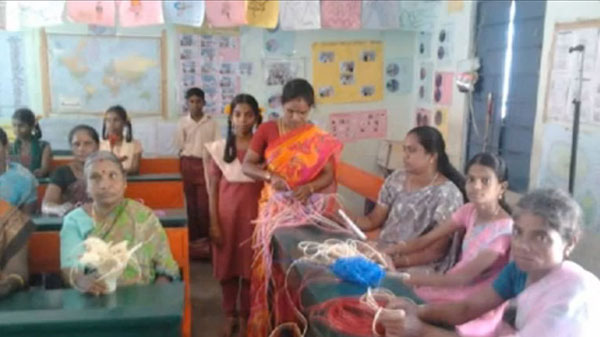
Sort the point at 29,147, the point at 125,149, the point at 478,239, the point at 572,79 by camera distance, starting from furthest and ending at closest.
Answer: the point at 125,149 → the point at 29,147 → the point at 572,79 → the point at 478,239

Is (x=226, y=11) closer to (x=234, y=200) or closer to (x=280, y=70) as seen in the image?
(x=280, y=70)

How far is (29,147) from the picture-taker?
3.91m

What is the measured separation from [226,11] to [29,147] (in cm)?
181

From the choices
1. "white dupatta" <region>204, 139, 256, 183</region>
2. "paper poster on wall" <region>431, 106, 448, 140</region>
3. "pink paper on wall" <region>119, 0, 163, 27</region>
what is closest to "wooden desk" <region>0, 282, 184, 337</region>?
"white dupatta" <region>204, 139, 256, 183</region>

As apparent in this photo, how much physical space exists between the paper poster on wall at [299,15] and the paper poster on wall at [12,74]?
2.20m

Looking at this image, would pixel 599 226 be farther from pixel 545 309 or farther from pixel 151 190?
pixel 151 190

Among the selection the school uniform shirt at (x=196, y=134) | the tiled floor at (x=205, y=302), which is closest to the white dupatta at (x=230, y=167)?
the tiled floor at (x=205, y=302)

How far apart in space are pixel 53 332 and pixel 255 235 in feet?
4.40

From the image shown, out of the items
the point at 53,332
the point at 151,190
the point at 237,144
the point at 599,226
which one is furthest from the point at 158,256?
the point at 599,226

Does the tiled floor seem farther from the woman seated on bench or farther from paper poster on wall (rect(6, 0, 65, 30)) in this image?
paper poster on wall (rect(6, 0, 65, 30))

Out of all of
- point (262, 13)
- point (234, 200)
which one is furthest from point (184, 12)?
point (234, 200)

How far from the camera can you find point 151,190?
10.8ft

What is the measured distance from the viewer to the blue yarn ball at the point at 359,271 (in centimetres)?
173

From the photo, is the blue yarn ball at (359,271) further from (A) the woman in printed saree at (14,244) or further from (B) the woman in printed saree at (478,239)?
(A) the woman in printed saree at (14,244)
